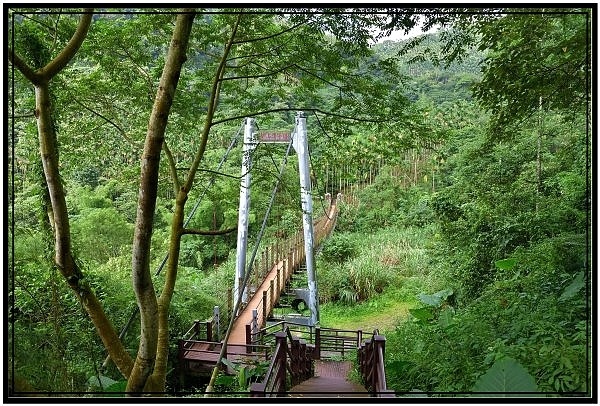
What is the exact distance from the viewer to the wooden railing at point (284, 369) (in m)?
1.57

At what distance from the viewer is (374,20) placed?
1.85 metres

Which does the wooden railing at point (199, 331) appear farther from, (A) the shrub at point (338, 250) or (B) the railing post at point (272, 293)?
(A) the shrub at point (338, 250)

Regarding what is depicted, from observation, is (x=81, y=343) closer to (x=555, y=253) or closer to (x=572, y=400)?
(x=572, y=400)

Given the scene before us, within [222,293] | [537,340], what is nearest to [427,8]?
[537,340]

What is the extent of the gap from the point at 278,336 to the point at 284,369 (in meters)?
0.16

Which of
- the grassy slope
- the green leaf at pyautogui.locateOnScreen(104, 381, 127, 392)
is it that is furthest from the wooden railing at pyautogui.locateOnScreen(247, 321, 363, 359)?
the green leaf at pyautogui.locateOnScreen(104, 381, 127, 392)

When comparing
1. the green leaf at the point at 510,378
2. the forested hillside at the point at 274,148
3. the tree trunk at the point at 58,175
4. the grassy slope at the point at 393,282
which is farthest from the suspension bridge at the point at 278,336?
the grassy slope at the point at 393,282

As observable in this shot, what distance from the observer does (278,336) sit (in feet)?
6.81

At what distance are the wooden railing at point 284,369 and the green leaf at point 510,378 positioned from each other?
71 cm

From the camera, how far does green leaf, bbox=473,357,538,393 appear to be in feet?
4.39

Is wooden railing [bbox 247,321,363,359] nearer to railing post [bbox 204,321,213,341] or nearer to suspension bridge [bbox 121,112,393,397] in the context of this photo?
suspension bridge [bbox 121,112,393,397]

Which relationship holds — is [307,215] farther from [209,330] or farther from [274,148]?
[274,148]

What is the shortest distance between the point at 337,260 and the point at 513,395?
6.80m

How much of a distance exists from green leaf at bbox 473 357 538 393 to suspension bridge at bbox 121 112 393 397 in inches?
12.9
